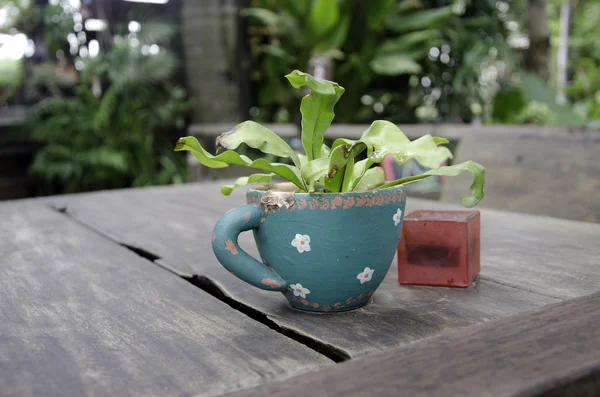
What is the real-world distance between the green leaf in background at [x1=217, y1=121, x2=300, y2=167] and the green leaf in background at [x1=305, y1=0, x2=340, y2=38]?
3.89 meters

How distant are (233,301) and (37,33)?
5798mm

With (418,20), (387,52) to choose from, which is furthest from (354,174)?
(418,20)

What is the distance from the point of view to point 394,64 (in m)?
4.44

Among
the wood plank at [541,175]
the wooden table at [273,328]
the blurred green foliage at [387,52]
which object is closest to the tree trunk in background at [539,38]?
the blurred green foliage at [387,52]

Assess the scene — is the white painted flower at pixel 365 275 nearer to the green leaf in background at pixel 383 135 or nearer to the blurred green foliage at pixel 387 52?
the green leaf in background at pixel 383 135

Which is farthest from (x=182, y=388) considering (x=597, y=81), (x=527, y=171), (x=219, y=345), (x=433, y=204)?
(x=597, y=81)

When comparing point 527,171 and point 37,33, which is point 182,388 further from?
point 37,33

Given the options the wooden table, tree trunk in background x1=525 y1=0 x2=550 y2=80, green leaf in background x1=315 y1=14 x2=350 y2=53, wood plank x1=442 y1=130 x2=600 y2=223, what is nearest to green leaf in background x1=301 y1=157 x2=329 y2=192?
the wooden table

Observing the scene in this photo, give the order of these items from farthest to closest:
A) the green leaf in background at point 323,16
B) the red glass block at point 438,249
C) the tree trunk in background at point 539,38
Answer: the tree trunk in background at point 539,38 < the green leaf in background at point 323,16 < the red glass block at point 438,249

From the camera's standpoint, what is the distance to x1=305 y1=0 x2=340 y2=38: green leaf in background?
168 inches

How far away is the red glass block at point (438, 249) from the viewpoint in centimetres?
68

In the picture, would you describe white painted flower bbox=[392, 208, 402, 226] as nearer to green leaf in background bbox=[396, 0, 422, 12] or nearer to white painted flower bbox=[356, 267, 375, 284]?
white painted flower bbox=[356, 267, 375, 284]

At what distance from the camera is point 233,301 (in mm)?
688

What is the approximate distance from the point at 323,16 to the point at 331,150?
400 centimetres
